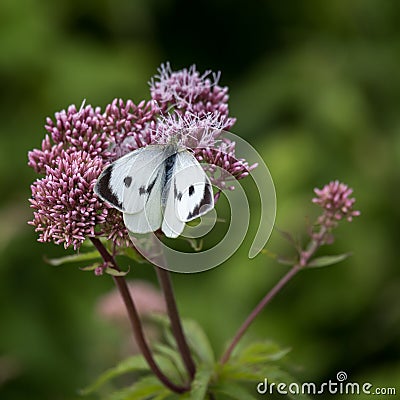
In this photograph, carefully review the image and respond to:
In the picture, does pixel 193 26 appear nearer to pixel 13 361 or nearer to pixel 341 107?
pixel 341 107

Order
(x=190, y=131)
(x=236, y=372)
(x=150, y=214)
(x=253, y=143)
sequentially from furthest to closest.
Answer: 1. (x=253, y=143)
2. (x=236, y=372)
3. (x=190, y=131)
4. (x=150, y=214)

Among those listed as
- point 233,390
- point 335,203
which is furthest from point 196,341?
point 335,203

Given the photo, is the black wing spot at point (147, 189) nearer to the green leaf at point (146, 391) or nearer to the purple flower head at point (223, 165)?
the purple flower head at point (223, 165)

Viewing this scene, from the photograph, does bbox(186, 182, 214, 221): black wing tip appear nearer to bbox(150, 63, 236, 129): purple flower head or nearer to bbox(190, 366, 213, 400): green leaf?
bbox(150, 63, 236, 129): purple flower head

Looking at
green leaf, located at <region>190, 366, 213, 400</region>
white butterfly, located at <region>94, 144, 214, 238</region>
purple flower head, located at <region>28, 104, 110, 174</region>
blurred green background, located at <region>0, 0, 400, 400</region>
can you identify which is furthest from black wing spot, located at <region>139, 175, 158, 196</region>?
blurred green background, located at <region>0, 0, 400, 400</region>

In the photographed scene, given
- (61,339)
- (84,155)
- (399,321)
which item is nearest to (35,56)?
(61,339)

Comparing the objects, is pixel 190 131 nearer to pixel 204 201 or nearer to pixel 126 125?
pixel 126 125
